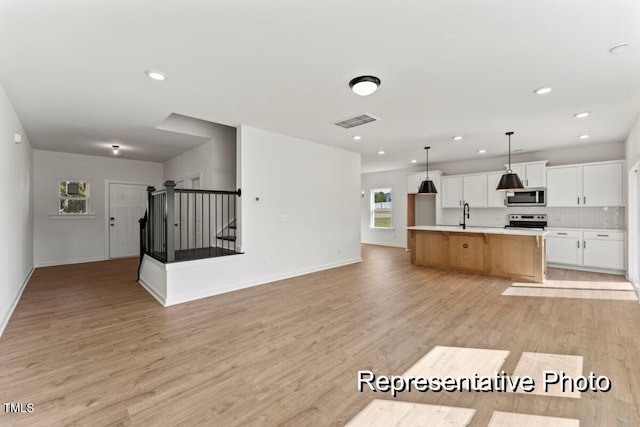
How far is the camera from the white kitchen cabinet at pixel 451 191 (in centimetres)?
761

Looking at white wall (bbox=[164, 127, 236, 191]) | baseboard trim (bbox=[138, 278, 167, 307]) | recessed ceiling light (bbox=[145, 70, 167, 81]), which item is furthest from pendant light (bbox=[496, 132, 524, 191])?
baseboard trim (bbox=[138, 278, 167, 307])

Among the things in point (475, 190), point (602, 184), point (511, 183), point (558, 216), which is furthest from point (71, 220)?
point (602, 184)

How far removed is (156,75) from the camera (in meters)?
2.91

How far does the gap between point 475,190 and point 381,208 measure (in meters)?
3.39

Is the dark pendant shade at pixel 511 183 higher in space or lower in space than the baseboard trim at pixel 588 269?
higher

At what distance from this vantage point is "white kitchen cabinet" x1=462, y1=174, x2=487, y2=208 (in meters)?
7.15

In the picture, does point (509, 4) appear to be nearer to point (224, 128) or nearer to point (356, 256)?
point (224, 128)

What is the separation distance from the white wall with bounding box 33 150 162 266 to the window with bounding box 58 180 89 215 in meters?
0.10

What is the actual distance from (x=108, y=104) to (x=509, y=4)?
4.38m

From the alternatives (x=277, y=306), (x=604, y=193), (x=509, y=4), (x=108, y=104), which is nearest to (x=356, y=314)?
(x=277, y=306)

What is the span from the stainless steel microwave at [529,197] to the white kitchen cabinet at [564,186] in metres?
0.12

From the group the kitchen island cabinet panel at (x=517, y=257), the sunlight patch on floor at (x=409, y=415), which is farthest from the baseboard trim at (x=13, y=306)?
the kitchen island cabinet panel at (x=517, y=257)

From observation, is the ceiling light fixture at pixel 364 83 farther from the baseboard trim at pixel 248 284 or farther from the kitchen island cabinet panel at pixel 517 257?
the kitchen island cabinet panel at pixel 517 257

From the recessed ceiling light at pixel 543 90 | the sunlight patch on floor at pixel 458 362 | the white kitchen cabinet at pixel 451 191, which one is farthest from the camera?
the white kitchen cabinet at pixel 451 191
